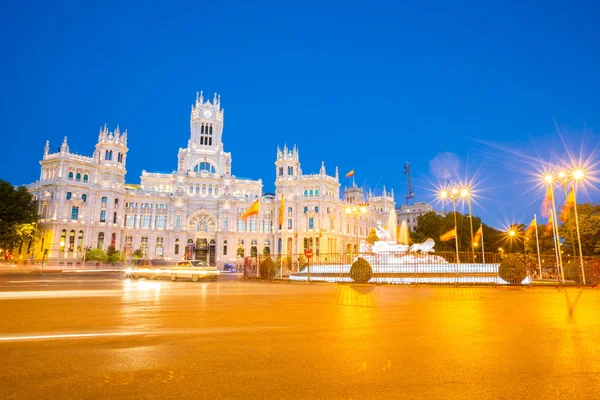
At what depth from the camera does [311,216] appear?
3561 inches

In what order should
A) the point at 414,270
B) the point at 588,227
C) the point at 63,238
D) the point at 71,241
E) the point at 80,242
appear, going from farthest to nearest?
the point at 80,242, the point at 71,241, the point at 63,238, the point at 588,227, the point at 414,270

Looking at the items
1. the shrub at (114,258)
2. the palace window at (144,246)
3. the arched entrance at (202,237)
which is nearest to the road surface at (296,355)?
the shrub at (114,258)

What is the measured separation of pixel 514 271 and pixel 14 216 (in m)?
68.7

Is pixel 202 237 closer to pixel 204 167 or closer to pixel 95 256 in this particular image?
pixel 204 167

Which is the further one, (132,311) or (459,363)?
(132,311)

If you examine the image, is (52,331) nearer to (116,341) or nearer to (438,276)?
(116,341)

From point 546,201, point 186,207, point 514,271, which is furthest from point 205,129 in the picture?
point 514,271

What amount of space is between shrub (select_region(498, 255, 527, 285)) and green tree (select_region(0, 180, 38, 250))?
65.7m

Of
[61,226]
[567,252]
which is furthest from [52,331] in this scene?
[61,226]

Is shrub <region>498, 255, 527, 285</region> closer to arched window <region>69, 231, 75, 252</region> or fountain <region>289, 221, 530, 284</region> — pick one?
fountain <region>289, 221, 530, 284</region>

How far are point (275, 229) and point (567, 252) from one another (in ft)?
185

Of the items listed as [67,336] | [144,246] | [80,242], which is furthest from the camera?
[144,246]

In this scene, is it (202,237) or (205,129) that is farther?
(205,129)

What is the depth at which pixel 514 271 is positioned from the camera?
86.9 feet
